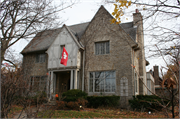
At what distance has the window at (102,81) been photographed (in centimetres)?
1401

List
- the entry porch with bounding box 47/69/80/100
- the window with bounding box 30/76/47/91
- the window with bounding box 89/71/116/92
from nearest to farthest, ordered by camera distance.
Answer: the window with bounding box 30/76/47/91 < the window with bounding box 89/71/116/92 < the entry porch with bounding box 47/69/80/100

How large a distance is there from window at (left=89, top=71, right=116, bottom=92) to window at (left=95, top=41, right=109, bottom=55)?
1.99 meters

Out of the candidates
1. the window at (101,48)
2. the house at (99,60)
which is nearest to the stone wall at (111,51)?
the house at (99,60)

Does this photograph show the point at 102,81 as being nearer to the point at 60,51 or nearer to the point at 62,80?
the point at 62,80

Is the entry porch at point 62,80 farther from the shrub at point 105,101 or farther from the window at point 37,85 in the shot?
the shrub at point 105,101

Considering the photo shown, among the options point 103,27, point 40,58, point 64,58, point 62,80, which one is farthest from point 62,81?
point 103,27

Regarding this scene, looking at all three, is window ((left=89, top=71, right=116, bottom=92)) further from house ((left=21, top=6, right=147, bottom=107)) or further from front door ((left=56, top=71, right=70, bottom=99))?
front door ((left=56, top=71, right=70, bottom=99))

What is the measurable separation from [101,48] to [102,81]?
3.24 m

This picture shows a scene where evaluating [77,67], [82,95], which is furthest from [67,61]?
[82,95]

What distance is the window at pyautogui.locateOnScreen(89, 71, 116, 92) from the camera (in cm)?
1401

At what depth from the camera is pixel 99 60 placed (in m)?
14.9

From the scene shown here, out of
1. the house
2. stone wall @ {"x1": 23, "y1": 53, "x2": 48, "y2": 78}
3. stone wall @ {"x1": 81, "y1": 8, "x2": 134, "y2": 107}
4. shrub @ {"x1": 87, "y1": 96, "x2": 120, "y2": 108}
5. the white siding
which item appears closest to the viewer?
shrub @ {"x1": 87, "y1": 96, "x2": 120, "y2": 108}

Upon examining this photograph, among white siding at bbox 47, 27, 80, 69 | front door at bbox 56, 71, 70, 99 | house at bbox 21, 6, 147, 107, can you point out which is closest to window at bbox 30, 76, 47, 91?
house at bbox 21, 6, 147, 107

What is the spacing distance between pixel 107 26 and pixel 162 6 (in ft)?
30.4
